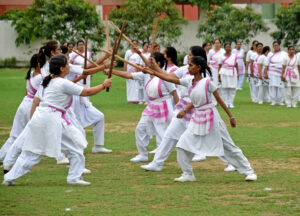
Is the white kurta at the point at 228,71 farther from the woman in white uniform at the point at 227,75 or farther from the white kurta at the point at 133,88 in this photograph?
the white kurta at the point at 133,88

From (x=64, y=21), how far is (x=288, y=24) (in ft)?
39.7

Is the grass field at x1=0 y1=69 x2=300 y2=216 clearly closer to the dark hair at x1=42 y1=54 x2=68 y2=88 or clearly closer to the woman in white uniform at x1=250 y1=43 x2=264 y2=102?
the dark hair at x1=42 y1=54 x2=68 y2=88

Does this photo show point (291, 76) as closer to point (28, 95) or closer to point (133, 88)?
point (133, 88)

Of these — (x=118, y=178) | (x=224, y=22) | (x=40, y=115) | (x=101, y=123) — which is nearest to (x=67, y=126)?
(x=40, y=115)

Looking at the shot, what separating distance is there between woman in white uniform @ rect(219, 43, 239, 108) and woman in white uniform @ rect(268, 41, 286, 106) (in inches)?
55.7

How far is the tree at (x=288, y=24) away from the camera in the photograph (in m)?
36.2

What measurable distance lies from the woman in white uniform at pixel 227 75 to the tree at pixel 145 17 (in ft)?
54.3

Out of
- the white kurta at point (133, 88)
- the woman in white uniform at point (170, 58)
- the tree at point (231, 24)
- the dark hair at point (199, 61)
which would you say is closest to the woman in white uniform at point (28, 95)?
the woman in white uniform at point (170, 58)

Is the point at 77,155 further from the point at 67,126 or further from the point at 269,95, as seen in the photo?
the point at 269,95

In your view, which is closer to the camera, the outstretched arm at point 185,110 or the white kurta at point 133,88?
the outstretched arm at point 185,110

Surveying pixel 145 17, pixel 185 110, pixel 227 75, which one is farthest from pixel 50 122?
pixel 145 17

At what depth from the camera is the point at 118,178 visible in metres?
8.61

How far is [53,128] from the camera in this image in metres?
7.95

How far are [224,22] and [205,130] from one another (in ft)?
91.4
